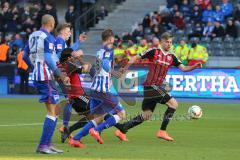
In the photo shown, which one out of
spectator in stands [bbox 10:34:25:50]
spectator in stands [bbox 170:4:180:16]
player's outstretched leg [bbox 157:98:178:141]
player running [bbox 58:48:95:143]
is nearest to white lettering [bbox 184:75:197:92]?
spectator in stands [bbox 170:4:180:16]

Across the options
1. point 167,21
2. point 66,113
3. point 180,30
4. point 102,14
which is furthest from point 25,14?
point 66,113

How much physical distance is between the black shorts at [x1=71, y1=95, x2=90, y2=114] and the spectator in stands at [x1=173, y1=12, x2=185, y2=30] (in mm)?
18954

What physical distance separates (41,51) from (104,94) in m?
2.51

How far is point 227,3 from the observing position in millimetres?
33125

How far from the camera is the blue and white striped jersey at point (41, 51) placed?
12.7 meters

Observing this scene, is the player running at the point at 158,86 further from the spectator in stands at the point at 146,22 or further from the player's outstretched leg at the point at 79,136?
the spectator in stands at the point at 146,22

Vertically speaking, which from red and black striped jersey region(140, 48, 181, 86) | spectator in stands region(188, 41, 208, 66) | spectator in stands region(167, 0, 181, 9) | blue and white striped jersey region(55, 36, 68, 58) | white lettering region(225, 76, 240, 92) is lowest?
white lettering region(225, 76, 240, 92)

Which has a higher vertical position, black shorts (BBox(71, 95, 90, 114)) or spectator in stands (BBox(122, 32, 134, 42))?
spectator in stands (BBox(122, 32, 134, 42))

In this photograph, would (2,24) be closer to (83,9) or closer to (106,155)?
(83,9)

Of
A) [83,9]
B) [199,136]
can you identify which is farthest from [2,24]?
[199,136]

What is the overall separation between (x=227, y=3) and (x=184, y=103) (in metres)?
8.18

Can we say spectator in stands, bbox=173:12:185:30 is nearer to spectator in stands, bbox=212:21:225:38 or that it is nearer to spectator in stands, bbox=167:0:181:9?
spectator in stands, bbox=167:0:181:9

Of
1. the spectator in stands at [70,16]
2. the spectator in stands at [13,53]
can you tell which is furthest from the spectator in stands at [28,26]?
the spectator in stands at [13,53]

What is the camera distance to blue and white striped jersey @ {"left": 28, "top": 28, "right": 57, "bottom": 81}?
12.7m
